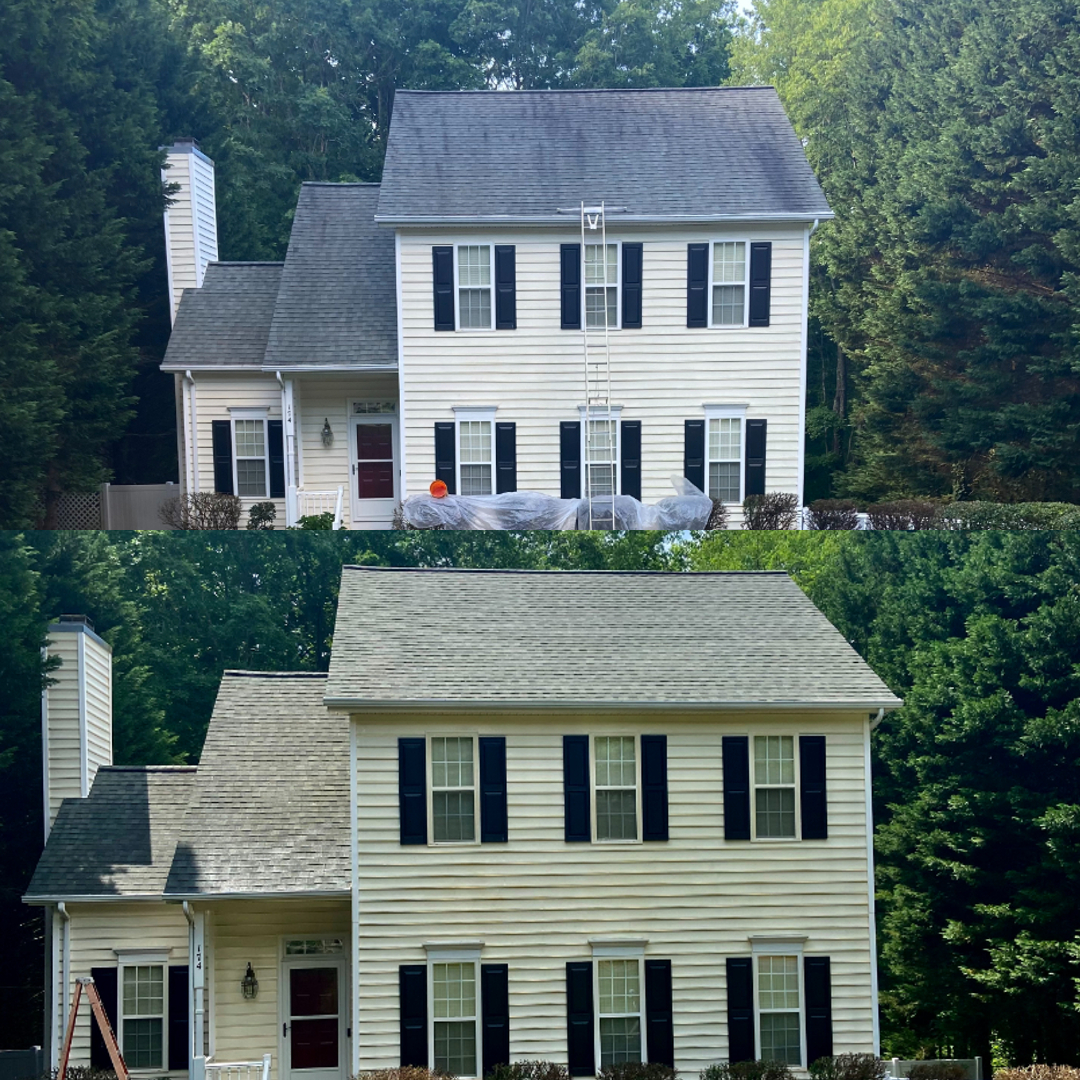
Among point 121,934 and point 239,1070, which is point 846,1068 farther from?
point 121,934

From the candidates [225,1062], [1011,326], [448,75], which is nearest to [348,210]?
[448,75]

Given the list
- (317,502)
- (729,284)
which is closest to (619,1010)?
(317,502)

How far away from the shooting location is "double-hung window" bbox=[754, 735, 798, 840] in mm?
19781

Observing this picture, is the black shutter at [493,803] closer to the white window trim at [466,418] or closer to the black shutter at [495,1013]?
the black shutter at [495,1013]

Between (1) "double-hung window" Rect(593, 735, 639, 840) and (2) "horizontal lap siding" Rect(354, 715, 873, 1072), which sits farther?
(1) "double-hung window" Rect(593, 735, 639, 840)

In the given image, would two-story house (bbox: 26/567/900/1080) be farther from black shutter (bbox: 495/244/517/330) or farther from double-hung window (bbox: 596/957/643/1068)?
black shutter (bbox: 495/244/517/330)

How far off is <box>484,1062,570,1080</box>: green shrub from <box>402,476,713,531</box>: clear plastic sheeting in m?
8.53

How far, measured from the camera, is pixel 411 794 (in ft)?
63.4

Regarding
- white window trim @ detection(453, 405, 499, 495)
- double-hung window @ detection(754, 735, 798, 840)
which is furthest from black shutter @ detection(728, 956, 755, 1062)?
white window trim @ detection(453, 405, 499, 495)

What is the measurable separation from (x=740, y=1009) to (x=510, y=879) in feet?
10.1

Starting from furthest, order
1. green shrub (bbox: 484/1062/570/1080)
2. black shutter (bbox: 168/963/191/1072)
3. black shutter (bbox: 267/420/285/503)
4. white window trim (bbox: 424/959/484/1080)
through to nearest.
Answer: black shutter (bbox: 267/420/285/503) → black shutter (bbox: 168/963/191/1072) → white window trim (bbox: 424/959/484/1080) → green shrub (bbox: 484/1062/570/1080)

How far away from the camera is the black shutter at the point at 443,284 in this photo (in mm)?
27172

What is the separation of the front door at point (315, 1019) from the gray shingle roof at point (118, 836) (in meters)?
2.01

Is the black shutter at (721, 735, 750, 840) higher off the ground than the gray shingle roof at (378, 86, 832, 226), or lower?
lower
